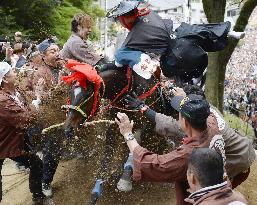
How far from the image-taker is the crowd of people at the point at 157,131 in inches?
109

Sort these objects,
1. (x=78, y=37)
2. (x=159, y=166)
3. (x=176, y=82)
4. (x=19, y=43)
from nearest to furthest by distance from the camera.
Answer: (x=159, y=166), (x=176, y=82), (x=78, y=37), (x=19, y=43)

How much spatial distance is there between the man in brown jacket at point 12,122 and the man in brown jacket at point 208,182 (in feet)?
8.22

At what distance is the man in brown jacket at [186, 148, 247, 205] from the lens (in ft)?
8.62

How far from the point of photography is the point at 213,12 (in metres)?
8.84

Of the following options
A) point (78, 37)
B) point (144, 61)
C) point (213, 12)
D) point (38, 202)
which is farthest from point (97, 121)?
point (213, 12)

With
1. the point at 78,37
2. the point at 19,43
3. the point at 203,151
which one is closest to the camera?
the point at 203,151

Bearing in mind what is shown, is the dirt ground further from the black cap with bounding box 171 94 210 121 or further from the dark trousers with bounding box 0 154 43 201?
the black cap with bounding box 171 94 210 121

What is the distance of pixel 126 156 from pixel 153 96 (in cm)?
87

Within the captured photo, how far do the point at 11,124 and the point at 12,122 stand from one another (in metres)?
0.05

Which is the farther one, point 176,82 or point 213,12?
point 213,12

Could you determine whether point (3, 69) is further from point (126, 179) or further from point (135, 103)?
point (126, 179)

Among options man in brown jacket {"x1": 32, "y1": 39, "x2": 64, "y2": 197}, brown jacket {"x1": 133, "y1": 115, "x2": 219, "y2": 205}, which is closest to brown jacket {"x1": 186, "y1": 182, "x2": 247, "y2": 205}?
brown jacket {"x1": 133, "y1": 115, "x2": 219, "y2": 205}

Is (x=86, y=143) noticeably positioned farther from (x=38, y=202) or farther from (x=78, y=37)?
(x=78, y=37)

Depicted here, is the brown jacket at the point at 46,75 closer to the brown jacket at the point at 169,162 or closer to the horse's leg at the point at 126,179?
the horse's leg at the point at 126,179
